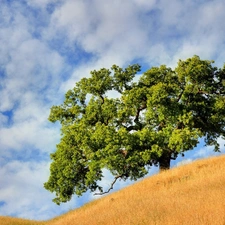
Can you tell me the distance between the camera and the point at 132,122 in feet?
102

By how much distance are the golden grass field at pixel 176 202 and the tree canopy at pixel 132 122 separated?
Answer: 3.96m

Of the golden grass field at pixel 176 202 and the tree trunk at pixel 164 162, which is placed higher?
the tree trunk at pixel 164 162

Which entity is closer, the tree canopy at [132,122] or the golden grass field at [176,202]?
the golden grass field at [176,202]

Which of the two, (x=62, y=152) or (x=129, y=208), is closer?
(x=129, y=208)

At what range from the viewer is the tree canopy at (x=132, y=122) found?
1105 inches

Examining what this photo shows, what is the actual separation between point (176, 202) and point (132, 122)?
52.5 ft

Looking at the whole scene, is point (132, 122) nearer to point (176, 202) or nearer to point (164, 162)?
point (164, 162)

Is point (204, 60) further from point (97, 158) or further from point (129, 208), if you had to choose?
point (129, 208)

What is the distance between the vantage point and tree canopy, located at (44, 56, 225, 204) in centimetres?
2806

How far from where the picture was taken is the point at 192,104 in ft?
99.9

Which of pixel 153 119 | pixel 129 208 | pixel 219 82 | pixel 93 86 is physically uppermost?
pixel 93 86

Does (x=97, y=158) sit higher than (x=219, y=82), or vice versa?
(x=219, y=82)

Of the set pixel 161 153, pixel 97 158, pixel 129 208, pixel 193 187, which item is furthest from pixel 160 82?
pixel 129 208

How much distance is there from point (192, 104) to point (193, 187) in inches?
497
